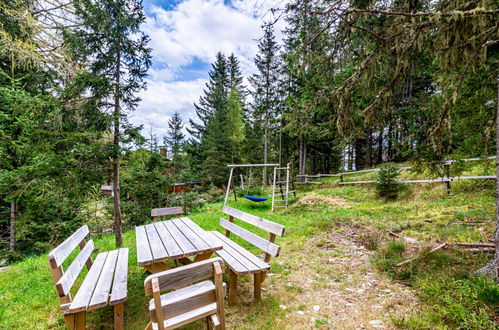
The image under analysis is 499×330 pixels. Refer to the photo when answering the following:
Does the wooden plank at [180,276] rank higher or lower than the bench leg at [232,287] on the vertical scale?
higher

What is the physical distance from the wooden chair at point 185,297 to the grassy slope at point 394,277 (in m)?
0.80

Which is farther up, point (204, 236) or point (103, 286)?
point (204, 236)

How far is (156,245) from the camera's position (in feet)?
8.84

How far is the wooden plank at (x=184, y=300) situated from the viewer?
1490 mm

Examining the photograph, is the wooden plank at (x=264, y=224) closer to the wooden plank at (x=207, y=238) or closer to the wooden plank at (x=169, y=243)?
the wooden plank at (x=207, y=238)

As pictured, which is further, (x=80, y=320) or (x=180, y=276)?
(x=80, y=320)

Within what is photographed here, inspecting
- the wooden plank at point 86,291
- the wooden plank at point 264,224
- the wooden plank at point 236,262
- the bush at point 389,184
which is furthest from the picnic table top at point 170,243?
Result: the bush at point 389,184

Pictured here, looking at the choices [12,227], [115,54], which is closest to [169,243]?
[115,54]

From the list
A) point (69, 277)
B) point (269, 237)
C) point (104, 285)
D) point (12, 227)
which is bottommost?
point (12, 227)

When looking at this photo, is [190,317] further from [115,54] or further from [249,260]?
[115,54]

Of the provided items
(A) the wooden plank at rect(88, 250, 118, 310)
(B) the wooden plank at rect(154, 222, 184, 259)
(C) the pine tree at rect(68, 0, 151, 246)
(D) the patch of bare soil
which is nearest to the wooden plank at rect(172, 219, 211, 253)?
(B) the wooden plank at rect(154, 222, 184, 259)

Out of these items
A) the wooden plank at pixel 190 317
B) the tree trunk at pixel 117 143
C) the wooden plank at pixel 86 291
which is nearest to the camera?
the wooden plank at pixel 190 317

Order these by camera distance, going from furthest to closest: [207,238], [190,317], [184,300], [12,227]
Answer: [12,227] → [207,238] → [190,317] → [184,300]

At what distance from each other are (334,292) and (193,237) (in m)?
2.01
